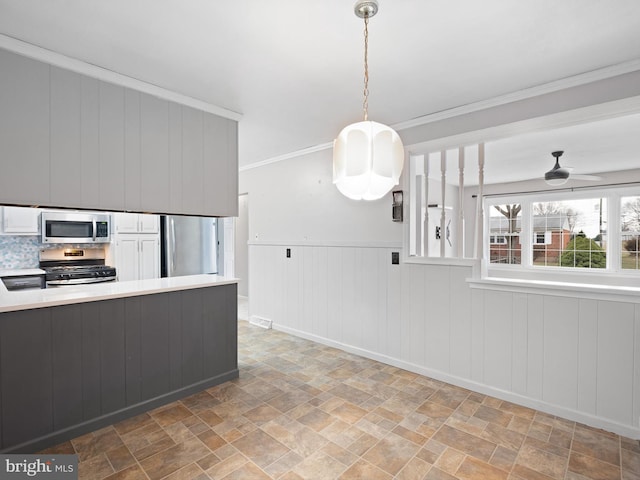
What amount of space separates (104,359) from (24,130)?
4.92 feet

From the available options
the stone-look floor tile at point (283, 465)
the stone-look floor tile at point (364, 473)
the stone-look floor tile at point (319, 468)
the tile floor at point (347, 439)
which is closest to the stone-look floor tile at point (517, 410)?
the tile floor at point (347, 439)

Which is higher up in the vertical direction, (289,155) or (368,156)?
(289,155)

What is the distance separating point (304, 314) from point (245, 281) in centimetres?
287

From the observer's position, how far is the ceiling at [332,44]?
5.46 ft

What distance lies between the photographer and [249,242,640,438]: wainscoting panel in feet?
7.59

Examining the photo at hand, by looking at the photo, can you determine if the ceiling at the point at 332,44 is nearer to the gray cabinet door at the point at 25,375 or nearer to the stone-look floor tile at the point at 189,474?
the gray cabinet door at the point at 25,375

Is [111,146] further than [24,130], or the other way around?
[111,146]

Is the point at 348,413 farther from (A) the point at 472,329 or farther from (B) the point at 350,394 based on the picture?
(A) the point at 472,329

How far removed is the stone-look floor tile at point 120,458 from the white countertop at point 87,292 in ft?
3.02

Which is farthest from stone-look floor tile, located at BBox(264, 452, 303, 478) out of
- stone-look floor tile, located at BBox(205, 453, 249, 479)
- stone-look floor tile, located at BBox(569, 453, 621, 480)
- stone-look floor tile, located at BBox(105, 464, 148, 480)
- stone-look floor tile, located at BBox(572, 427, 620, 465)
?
stone-look floor tile, located at BBox(572, 427, 620, 465)

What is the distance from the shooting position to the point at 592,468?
1922mm

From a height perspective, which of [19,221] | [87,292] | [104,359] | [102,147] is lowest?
[104,359]

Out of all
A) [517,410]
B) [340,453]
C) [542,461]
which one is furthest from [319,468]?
[517,410]

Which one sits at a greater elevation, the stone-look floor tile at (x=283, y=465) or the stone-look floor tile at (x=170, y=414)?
the stone-look floor tile at (x=170, y=414)
